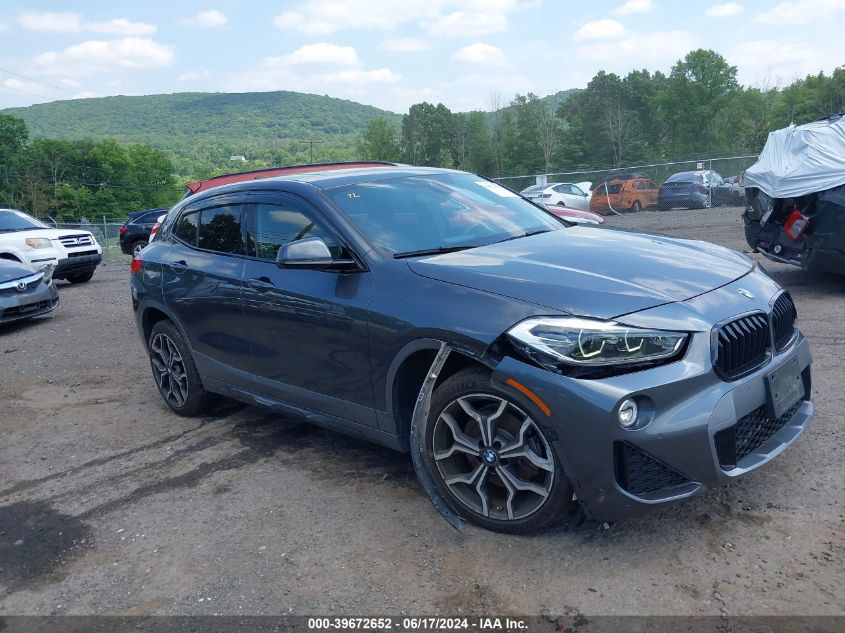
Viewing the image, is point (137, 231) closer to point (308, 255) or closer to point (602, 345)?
point (308, 255)

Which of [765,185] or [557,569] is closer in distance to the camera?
[557,569]

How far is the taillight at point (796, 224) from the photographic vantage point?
8148 mm

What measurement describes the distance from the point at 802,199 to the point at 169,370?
687cm

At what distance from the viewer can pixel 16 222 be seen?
48.0 feet

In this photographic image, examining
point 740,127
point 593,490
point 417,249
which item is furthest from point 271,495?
point 740,127

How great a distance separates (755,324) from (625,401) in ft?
2.94

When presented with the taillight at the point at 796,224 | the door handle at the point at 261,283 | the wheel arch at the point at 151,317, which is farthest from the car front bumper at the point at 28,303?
the taillight at the point at 796,224

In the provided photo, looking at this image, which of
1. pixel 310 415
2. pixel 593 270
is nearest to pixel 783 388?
pixel 593 270

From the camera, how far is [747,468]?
10.4 feet

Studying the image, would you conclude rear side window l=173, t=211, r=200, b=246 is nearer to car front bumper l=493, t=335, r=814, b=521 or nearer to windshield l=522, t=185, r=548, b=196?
car front bumper l=493, t=335, r=814, b=521

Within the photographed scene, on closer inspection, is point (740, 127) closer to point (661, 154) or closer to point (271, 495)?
point (661, 154)

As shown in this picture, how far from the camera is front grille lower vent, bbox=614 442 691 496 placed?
119 inches

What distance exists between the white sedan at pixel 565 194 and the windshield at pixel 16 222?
17.0 metres

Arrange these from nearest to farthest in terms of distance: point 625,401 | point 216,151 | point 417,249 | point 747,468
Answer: point 625,401 < point 747,468 < point 417,249 < point 216,151
